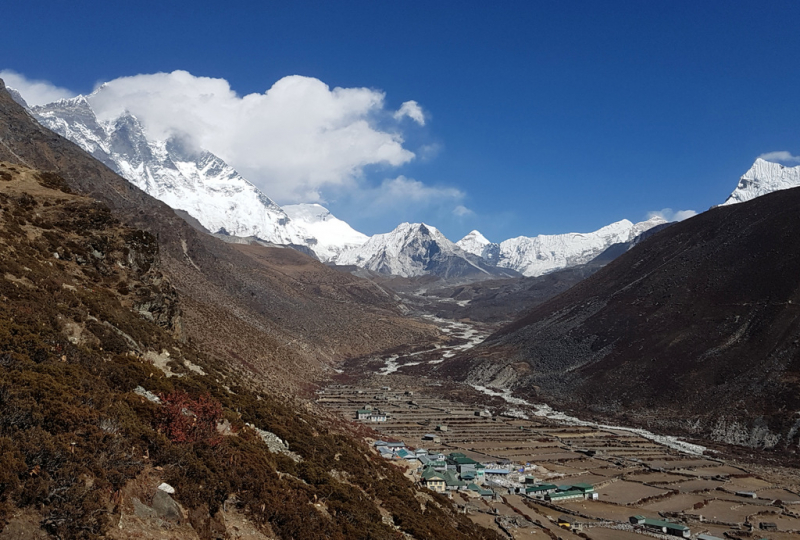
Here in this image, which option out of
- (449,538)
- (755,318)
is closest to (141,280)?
(449,538)

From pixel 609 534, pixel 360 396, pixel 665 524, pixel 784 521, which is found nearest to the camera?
pixel 609 534

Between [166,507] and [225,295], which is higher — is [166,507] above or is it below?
below

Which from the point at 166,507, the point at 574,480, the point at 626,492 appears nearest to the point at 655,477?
the point at 626,492

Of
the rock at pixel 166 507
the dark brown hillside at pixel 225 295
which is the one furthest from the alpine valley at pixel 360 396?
the dark brown hillside at pixel 225 295

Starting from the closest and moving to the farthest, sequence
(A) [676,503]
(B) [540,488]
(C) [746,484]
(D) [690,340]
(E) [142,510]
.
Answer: (E) [142,510] < (A) [676,503] < (B) [540,488] < (C) [746,484] < (D) [690,340]

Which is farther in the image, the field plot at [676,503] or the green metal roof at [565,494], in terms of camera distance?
the green metal roof at [565,494]

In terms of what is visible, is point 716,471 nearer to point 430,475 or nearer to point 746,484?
point 746,484

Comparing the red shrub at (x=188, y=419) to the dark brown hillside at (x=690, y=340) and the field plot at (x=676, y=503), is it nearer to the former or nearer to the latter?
the field plot at (x=676, y=503)

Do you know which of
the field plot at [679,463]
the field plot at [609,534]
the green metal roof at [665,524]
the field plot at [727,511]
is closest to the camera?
the field plot at [609,534]
